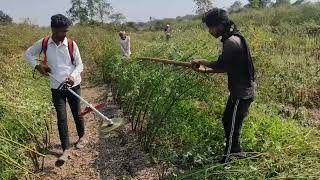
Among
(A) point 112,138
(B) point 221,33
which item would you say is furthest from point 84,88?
(B) point 221,33

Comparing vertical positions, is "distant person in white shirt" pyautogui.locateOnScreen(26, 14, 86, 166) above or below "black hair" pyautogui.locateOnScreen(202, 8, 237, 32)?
below

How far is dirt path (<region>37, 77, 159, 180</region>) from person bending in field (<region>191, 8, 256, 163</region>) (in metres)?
1.16

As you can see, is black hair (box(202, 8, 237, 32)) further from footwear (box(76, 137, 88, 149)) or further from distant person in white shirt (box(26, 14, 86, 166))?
footwear (box(76, 137, 88, 149))

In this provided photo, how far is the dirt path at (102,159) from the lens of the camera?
5.34 metres

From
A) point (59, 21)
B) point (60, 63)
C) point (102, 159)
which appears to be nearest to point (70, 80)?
point (60, 63)

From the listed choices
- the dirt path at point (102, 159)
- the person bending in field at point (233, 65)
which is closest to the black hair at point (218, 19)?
the person bending in field at point (233, 65)

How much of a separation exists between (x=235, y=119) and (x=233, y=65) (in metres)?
0.56

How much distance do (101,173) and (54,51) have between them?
63.4 inches

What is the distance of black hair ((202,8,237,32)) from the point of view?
167 inches

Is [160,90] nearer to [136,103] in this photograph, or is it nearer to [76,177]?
[136,103]

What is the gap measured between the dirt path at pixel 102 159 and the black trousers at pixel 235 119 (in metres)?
1.02

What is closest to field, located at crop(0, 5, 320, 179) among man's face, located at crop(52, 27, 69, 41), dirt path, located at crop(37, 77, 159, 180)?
dirt path, located at crop(37, 77, 159, 180)

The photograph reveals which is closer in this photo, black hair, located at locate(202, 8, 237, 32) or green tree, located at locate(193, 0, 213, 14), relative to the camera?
black hair, located at locate(202, 8, 237, 32)

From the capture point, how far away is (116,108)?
28.7ft
